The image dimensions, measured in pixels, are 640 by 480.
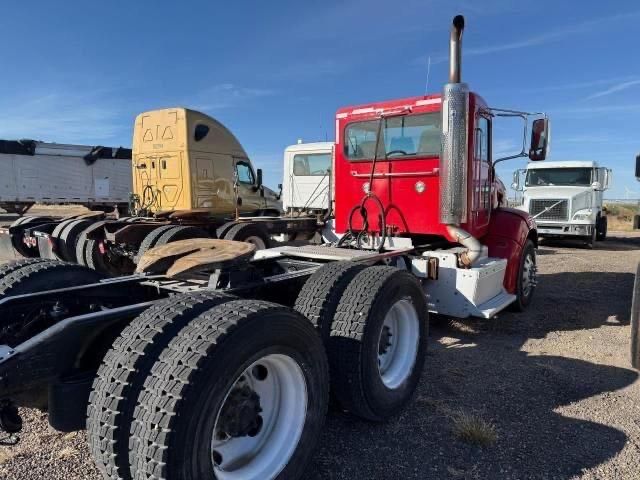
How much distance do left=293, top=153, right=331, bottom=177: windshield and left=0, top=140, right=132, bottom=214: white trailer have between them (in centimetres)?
1729

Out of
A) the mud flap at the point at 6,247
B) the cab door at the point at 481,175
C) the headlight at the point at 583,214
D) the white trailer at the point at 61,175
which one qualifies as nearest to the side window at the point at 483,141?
the cab door at the point at 481,175

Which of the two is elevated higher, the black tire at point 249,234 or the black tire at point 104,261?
the black tire at point 249,234

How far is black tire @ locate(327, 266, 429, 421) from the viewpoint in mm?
3033

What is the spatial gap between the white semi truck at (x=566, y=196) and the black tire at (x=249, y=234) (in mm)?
10866

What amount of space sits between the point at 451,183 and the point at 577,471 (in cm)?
308

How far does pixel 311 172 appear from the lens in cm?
1233

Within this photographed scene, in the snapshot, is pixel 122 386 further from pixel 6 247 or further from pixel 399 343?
pixel 6 247

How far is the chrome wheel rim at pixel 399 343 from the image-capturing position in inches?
140

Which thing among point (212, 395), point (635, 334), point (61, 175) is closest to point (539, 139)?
point (635, 334)

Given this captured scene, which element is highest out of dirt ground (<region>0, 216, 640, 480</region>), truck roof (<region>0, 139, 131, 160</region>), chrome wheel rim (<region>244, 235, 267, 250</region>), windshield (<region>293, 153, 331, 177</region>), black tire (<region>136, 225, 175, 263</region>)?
truck roof (<region>0, 139, 131, 160</region>)

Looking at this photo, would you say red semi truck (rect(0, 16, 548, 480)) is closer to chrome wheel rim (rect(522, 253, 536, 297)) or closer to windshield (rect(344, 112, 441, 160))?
windshield (rect(344, 112, 441, 160))

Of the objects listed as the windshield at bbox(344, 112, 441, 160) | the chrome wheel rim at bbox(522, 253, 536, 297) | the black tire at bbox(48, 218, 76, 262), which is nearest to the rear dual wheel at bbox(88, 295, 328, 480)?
the windshield at bbox(344, 112, 441, 160)

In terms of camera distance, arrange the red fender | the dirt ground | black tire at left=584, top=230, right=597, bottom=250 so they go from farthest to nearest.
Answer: black tire at left=584, top=230, right=597, bottom=250
the red fender
the dirt ground

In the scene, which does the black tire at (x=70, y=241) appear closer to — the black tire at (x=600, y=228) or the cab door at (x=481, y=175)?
the cab door at (x=481, y=175)
